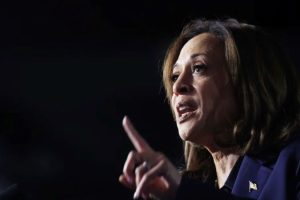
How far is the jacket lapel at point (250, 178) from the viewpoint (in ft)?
4.29

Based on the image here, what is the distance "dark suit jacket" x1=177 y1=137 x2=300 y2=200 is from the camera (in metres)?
1.10

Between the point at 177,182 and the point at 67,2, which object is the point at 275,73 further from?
the point at 67,2

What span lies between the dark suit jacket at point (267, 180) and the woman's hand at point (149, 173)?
70 mm

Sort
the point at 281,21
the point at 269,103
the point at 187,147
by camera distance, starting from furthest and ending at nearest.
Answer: the point at 281,21 → the point at 187,147 → the point at 269,103

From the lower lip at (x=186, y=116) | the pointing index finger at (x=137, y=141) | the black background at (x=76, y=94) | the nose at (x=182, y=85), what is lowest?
the black background at (x=76, y=94)

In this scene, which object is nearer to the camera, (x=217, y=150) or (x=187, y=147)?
(x=217, y=150)

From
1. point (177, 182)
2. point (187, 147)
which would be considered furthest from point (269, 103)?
point (177, 182)

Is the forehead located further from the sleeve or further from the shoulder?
the sleeve

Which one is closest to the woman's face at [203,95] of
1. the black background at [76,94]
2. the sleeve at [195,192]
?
the sleeve at [195,192]

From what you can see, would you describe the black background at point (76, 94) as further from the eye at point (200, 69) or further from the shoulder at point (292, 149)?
the shoulder at point (292, 149)

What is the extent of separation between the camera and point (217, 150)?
1.49 meters

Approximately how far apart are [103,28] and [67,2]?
0.20m

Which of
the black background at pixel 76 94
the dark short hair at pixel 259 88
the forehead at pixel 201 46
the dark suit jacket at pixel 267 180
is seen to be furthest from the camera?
the black background at pixel 76 94

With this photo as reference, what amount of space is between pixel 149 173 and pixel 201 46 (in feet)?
2.02
